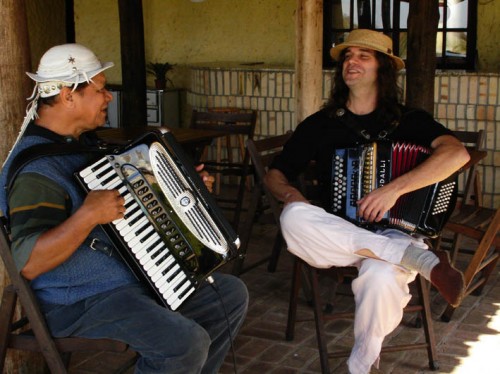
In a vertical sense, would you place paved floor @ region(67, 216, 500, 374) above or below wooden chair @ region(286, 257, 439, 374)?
below

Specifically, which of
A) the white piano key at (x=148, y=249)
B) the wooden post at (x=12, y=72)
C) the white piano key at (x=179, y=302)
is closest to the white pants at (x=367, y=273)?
the white piano key at (x=179, y=302)

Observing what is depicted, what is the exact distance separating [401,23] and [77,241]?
5930 millimetres

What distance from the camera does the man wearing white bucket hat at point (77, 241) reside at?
2.55 meters

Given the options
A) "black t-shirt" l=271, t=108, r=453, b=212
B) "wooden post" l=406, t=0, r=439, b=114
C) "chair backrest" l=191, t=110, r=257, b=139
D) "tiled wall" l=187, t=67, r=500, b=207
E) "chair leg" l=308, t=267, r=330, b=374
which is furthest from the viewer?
"tiled wall" l=187, t=67, r=500, b=207

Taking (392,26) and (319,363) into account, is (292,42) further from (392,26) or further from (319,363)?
(319,363)

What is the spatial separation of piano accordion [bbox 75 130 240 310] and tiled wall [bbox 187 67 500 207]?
446 cm

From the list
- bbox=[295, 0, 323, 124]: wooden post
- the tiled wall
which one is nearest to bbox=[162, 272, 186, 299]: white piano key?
bbox=[295, 0, 323, 124]: wooden post

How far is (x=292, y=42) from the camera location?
8375mm

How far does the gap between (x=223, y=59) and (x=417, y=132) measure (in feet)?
17.3

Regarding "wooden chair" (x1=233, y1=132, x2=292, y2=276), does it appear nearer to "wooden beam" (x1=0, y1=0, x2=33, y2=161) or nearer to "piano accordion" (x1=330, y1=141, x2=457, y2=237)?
"piano accordion" (x1=330, y1=141, x2=457, y2=237)

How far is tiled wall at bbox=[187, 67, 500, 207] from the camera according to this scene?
672 cm

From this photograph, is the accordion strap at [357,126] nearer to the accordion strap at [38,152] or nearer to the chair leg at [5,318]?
the accordion strap at [38,152]

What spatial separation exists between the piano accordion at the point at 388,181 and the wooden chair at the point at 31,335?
1.39m

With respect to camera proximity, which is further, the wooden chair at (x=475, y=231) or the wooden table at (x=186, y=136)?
the wooden table at (x=186, y=136)
